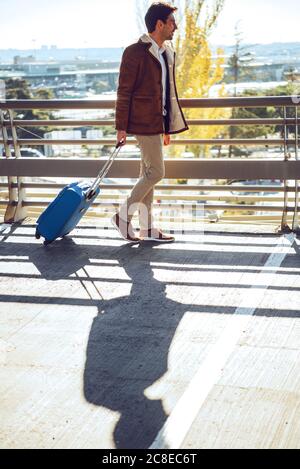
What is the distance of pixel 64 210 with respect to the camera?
26.6ft

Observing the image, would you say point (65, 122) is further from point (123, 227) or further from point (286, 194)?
point (286, 194)

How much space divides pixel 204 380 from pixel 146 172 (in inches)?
144

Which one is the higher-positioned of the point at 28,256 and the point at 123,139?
the point at 123,139

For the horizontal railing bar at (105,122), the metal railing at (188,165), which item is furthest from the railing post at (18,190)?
the horizontal railing bar at (105,122)

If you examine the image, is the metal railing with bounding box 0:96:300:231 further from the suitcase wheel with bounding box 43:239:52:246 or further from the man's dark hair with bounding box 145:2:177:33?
the man's dark hair with bounding box 145:2:177:33

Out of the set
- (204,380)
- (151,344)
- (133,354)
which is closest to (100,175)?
(151,344)

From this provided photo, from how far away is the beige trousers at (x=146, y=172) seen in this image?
801 centimetres

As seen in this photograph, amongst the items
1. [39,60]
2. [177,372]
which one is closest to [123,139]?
[177,372]

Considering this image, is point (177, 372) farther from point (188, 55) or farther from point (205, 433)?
point (188, 55)

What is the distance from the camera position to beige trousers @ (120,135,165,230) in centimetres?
801

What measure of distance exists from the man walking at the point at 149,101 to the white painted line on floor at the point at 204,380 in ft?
6.61

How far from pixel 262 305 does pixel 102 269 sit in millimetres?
1806

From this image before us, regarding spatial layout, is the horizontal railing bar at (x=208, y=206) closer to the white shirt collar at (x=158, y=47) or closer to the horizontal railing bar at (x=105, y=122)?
the horizontal railing bar at (x=105, y=122)

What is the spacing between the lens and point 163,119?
8.05 meters
